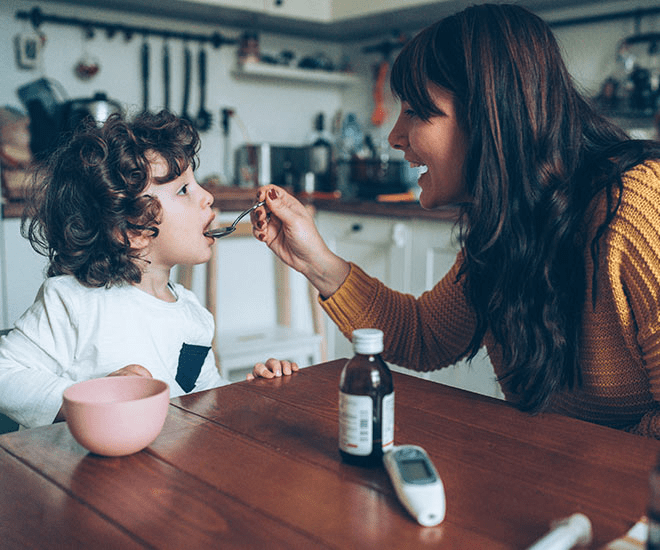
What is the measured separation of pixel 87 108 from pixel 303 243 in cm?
169

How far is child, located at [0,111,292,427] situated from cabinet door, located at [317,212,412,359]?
4.34 ft

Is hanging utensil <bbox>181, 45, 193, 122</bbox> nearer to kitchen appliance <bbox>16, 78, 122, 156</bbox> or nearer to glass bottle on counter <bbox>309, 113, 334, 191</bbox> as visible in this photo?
kitchen appliance <bbox>16, 78, 122, 156</bbox>

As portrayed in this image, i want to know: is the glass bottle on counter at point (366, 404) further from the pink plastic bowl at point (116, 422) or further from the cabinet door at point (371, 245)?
the cabinet door at point (371, 245)

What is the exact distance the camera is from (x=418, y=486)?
2.00 feet

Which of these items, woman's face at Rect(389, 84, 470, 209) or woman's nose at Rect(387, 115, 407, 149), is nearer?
woman's face at Rect(389, 84, 470, 209)

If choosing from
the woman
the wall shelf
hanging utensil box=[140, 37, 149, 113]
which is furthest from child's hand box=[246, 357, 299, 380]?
the wall shelf

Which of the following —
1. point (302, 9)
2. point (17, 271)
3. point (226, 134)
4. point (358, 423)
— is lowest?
point (17, 271)

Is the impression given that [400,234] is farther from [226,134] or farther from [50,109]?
[50,109]

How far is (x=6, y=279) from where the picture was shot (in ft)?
7.63

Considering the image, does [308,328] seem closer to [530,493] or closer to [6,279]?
[6,279]

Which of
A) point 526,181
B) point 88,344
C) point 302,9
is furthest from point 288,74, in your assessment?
point 526,181

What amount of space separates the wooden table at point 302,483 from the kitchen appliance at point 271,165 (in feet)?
8.43

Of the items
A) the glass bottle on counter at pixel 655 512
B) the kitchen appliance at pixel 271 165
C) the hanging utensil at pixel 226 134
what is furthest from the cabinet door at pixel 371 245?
the glass bottle on counter at pixel 655 512

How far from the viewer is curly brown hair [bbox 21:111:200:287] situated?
4.24 feet
